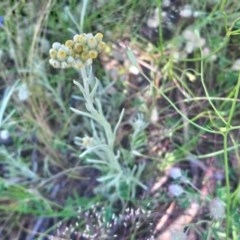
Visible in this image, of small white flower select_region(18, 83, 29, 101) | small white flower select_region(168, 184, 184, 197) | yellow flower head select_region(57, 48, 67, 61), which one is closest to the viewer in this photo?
yellow flower head select_region(57, 48, 67, 61)

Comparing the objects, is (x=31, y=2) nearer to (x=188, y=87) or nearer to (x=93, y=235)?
(x=188, y=87)

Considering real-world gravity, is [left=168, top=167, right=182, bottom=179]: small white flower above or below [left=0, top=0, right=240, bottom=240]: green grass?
below

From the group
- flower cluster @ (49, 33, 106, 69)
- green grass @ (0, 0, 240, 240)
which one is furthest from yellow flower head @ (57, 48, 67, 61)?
green grass @ (0, 0, 240, 240)

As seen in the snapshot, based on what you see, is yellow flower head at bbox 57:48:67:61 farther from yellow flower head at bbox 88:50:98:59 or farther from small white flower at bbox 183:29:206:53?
small white flower at bbox 183:29:206:53

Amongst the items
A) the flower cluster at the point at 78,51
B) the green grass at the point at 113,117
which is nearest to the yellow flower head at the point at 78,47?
the flower cluster at the point at 78,51

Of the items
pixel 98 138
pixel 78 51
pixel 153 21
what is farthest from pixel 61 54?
pixel 153 21

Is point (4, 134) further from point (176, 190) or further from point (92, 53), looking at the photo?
point (92, 53)

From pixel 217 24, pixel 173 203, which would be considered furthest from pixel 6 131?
pixel 217 24
